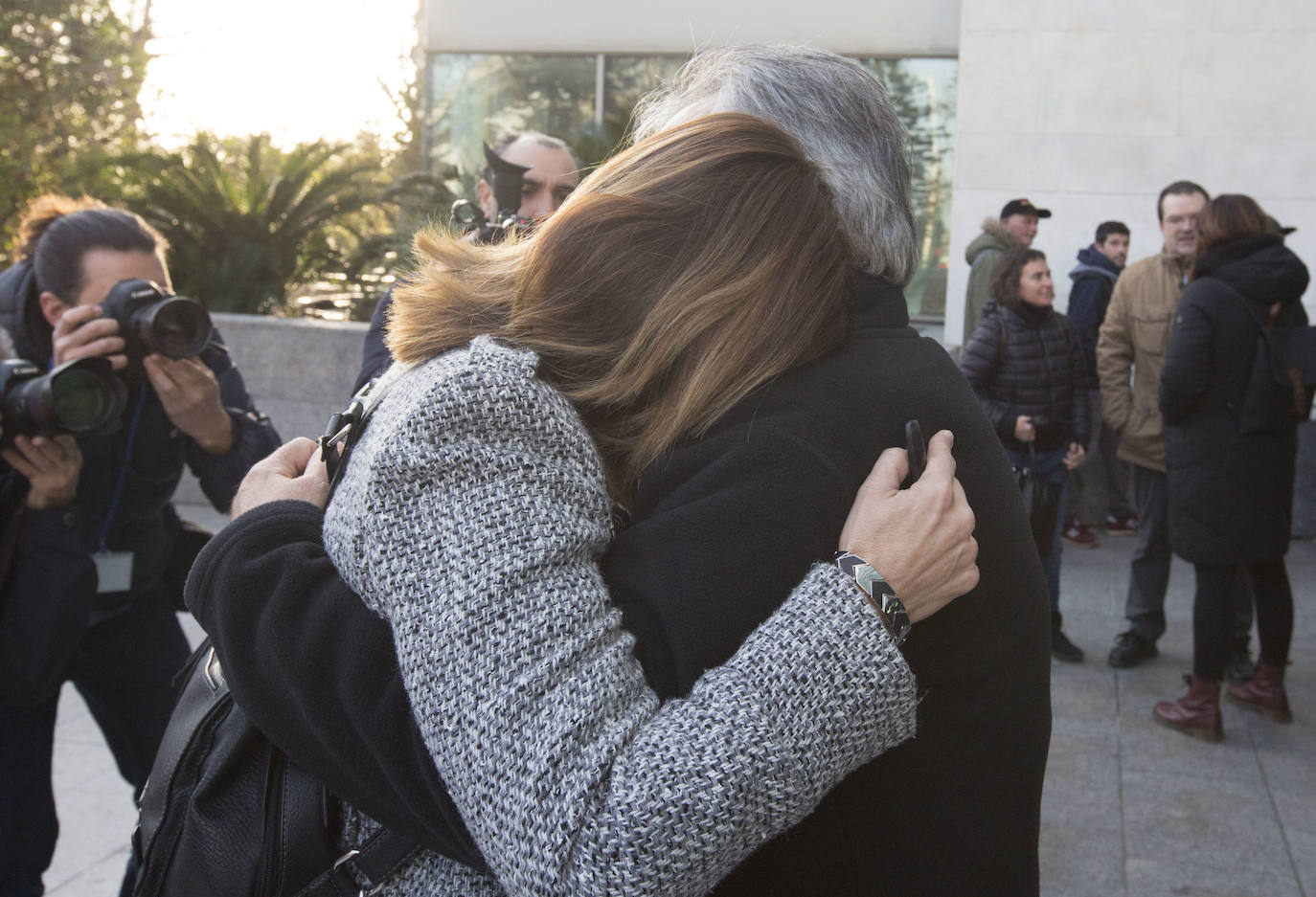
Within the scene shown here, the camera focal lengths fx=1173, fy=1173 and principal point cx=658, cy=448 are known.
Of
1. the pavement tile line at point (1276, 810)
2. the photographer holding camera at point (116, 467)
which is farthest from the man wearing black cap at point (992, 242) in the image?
the photographer holding camera at point (116, 467)

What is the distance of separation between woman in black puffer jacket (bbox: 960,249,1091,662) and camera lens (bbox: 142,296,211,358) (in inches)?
146

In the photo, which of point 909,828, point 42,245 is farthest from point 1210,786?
point 42,245

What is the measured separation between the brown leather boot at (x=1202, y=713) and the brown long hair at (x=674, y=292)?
12.9 ft

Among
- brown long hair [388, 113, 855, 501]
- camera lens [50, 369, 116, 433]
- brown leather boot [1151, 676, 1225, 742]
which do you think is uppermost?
brown long hair [388, 113, 855, 501]

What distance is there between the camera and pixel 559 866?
3.77 ft

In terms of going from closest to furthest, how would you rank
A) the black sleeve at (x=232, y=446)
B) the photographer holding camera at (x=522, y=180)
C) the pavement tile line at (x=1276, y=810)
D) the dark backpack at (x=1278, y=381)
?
the black sleeve at (x=232, y=446), the pavement tile line at (x=1276, y=810), the photographer holding camera at (x=522, y=180), the dark backpack at (x=1278, y=381)

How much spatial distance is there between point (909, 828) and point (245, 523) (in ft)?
2.92

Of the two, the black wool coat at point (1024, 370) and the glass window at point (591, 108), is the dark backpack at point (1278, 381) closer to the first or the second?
the black wool coat at point (1024, 370)

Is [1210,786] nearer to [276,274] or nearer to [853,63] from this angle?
[853,63]

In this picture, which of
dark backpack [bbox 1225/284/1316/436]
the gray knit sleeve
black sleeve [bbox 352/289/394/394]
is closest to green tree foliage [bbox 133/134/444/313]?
black sleeve [bbox 352/289/394/394]

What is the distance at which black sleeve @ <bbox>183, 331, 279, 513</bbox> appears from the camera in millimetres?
3072

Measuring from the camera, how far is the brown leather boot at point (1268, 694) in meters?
4.81

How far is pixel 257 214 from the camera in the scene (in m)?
11.6

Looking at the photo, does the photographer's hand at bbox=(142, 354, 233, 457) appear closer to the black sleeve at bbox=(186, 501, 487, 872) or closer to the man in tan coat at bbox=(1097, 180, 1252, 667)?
the black sleeve at bbox=(186, 501, 487, 872)
